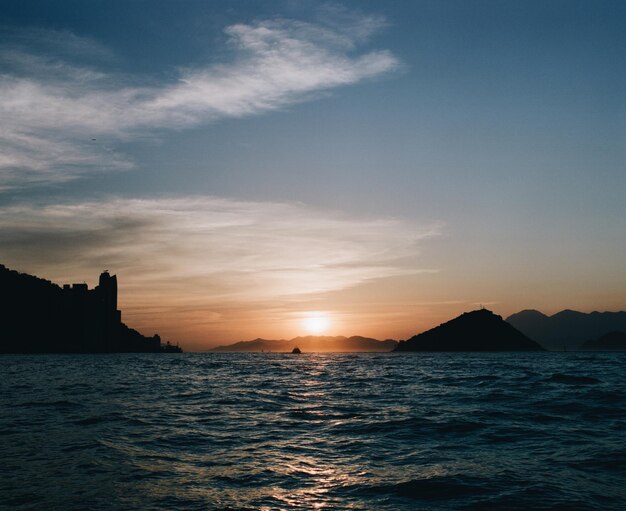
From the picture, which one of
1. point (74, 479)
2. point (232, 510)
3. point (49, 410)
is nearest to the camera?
point (232, 510)

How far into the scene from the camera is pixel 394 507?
512 inches

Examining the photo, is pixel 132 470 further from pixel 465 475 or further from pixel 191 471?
pixel 465 475

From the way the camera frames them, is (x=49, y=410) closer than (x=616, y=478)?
No

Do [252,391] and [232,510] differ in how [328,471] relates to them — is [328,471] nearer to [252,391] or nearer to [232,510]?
[232,510]

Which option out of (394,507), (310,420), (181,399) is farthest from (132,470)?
(181,399)

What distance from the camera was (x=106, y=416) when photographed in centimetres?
2844

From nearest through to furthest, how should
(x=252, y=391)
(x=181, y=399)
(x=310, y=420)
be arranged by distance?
(x=310, y=420) → (x=181, y=399) → (x=252, y=391)

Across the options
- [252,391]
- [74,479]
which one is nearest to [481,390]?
[252,391]

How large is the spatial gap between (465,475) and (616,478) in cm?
463

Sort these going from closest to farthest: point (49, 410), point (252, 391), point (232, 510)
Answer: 1. point (232, 510)
2. point (49, 410)
3. point (252, 391)

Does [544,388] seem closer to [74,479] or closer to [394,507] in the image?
[394,507]

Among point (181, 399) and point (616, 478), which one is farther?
point (181, 399)

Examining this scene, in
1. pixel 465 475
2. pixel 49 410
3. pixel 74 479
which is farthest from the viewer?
pixel 49 410

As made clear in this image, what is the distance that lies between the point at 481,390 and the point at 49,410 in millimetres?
32909
